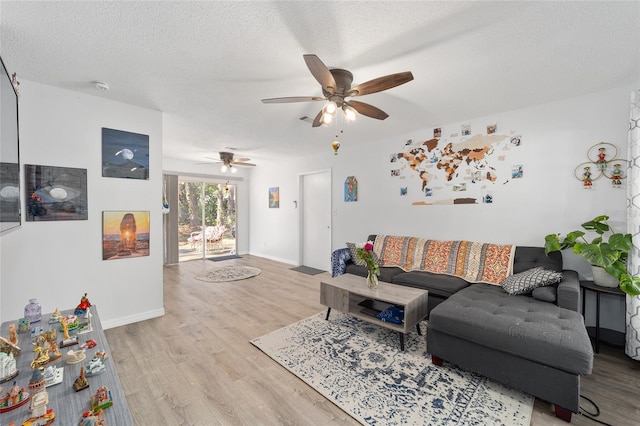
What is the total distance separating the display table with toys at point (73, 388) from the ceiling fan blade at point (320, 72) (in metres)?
1.90

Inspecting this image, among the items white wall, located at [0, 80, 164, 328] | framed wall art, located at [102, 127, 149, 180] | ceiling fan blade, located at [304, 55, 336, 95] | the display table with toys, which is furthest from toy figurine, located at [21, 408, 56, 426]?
framed wall art, located at [102, 127, 149, 180]

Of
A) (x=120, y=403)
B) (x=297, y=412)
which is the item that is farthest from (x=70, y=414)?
(x=297, y=412)

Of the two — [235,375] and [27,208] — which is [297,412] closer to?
[235,375]

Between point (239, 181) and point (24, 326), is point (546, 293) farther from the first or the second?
point (239, 181)

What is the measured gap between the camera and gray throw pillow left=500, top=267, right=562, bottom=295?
97.0 inches

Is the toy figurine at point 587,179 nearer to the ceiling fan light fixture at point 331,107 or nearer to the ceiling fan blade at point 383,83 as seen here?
the ceiling fan blade at point 383,83

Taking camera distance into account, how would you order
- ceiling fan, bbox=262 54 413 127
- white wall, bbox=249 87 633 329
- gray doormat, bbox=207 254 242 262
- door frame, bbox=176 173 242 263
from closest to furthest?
ceiling fan, bbox=262 54 413 127 → white wall, bbox=249 87 633 329 → door frame, bbox=176 173 242 263 → gray doormat, bbox=207 254 242 262

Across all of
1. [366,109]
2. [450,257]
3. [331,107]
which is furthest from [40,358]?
[450,257]

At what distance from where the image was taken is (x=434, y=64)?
2184mm

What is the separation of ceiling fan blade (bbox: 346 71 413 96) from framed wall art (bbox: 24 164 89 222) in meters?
2.85

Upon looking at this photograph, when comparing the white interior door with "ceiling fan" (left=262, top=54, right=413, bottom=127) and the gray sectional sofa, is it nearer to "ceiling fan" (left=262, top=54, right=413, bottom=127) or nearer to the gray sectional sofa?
"ceiling fan" (left=262, top=54, right=413, bottom=127)

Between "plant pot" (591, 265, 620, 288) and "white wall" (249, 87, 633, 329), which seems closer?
"plant pot" (591, 265, 620, 288)

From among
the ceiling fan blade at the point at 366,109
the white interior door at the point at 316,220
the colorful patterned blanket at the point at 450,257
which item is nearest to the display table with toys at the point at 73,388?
the ceiling fan blade at the point at 366,109

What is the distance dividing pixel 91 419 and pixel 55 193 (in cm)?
265
